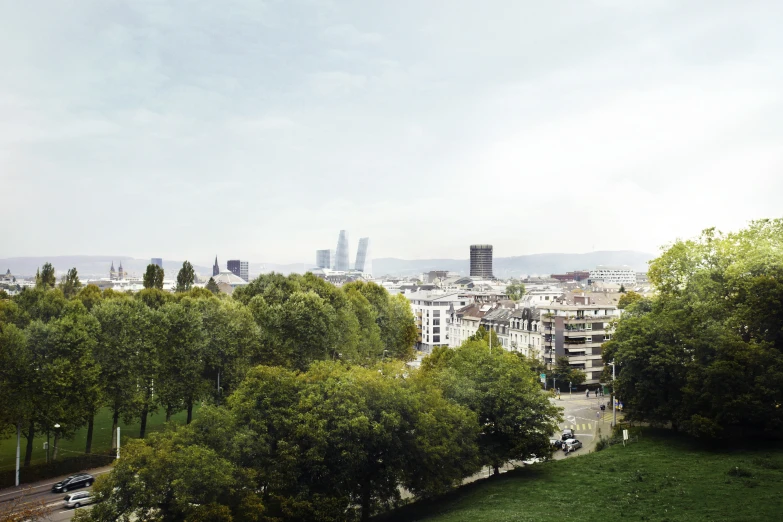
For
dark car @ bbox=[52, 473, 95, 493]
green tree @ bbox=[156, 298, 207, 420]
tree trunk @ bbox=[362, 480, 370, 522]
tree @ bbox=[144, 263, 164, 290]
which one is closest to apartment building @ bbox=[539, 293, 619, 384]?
green tree @ bbox=[156, 298, 207, 420]

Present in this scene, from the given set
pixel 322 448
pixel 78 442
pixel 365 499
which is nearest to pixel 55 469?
pixel 78 442

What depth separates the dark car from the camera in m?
32.6

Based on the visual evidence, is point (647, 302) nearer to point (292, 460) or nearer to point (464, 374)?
point (464, 374)

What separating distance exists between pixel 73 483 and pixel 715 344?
132 feet

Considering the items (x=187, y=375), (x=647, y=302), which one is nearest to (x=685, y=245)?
(x=647, y=302)

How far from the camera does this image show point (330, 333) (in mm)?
51125

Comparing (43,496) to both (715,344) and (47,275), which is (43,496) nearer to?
(715,344)

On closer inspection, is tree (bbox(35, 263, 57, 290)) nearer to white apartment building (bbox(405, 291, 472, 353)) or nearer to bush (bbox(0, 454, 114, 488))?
bush (bbox(0, 454, 114, 488))

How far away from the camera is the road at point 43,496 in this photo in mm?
29578

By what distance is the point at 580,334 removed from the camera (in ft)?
209

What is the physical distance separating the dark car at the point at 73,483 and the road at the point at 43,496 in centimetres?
31

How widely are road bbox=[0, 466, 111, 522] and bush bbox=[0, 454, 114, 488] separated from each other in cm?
51

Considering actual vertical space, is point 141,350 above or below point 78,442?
above

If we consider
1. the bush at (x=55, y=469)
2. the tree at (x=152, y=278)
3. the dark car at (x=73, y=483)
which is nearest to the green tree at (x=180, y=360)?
the bush at (x=55, y=469)
